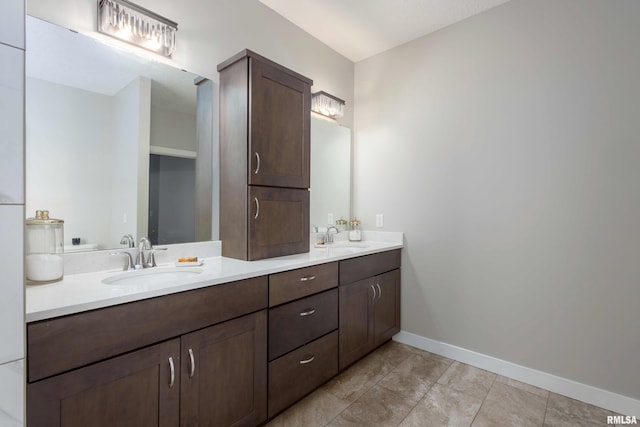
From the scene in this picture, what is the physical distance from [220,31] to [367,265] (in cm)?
191

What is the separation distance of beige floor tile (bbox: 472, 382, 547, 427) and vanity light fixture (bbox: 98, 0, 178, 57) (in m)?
2.74

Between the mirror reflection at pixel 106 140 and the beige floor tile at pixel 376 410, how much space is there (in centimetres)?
139

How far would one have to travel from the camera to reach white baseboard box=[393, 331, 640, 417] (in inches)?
68.2

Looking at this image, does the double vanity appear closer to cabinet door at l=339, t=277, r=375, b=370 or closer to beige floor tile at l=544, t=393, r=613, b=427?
cabinet door at l=339, t=277, r=375, b=370

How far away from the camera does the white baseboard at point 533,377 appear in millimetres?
1733

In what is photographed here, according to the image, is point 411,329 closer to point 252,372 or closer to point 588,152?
point 252,372

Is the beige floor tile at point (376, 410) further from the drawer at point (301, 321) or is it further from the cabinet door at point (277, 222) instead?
the cabinet door at point (277, 222)

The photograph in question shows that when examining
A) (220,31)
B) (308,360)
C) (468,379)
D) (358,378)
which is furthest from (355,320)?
(220,31)

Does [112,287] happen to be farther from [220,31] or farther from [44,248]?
[220,31]

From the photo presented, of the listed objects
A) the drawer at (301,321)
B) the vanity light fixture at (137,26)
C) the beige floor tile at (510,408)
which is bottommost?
the beige floor tile at (510,408)

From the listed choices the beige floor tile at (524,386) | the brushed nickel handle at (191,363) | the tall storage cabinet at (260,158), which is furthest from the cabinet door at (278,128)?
the beige floor tile at (524,386)

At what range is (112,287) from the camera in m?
1.15

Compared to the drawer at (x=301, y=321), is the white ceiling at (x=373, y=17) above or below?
above
